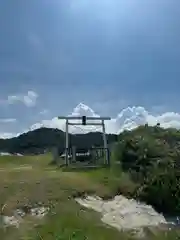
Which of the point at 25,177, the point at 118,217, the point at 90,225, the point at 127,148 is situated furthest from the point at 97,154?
the point at 90,225

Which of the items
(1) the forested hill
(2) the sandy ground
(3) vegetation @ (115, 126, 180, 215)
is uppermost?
(1) the forested hill

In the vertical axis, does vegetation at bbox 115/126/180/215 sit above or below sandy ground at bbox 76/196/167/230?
above

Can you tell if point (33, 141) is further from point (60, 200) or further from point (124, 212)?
point (60, 200)

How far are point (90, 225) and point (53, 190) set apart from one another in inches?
113

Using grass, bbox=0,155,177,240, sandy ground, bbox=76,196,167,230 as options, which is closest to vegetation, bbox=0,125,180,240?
grass, bbox=0,155,177,240

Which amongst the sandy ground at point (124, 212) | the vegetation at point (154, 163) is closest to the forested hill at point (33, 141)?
the vegetation at point (154, 163)

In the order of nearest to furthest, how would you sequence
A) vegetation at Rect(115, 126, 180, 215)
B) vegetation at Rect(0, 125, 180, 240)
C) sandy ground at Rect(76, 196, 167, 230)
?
vegetation at Rect(0, 125, 180, 240), sandy ground at Rect(76, 196, 167, 230), vegetation at Rect(115, 126, 180, 215)

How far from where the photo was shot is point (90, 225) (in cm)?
1192

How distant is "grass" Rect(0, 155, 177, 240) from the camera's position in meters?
11.0

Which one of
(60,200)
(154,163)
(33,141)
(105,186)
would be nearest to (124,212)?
(105,186)

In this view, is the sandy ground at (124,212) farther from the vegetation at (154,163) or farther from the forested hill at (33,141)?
the forested hill at (33,141)

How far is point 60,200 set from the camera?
13.7 metres

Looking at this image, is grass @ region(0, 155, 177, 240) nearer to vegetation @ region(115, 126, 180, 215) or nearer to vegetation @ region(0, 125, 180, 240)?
vegetation @ region(0, 125, 180, 240)

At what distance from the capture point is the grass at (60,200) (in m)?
11.0
